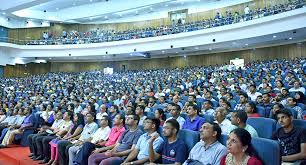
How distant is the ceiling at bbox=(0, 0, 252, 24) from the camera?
22.3m

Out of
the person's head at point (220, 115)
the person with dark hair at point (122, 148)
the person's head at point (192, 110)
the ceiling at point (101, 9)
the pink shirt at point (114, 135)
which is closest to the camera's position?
the person with dark hair at point (122, 148)

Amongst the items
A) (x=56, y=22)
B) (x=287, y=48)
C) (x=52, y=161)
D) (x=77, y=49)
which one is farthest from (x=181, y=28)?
(x=52, y=161)

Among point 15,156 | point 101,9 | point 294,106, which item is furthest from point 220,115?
point 101,9

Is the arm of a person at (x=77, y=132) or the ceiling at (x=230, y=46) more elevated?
the ceiling at (x=230, y=46)

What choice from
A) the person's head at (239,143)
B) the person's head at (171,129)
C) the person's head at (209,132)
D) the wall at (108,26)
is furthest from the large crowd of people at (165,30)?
the person's head at (239,143)

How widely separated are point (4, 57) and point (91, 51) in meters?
6.08

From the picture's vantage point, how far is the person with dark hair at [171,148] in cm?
336

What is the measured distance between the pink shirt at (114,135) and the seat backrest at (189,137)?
130cm

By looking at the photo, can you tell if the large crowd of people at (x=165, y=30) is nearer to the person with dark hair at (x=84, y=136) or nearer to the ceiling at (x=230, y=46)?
the ceiling at (x=230, y=46)

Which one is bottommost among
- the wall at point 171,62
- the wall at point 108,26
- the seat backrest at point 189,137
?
the seat backrest at point 189,137

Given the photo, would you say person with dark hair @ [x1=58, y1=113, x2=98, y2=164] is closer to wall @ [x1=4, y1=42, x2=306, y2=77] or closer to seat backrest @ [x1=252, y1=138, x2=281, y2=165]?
seat backrest @ [x1=252, y1=138, x2=281, y2=165]

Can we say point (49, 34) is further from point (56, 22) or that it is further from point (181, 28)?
point (181, 28)

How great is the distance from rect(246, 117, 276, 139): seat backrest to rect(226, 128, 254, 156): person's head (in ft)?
4.48

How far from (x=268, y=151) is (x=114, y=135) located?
2547 millimetres
